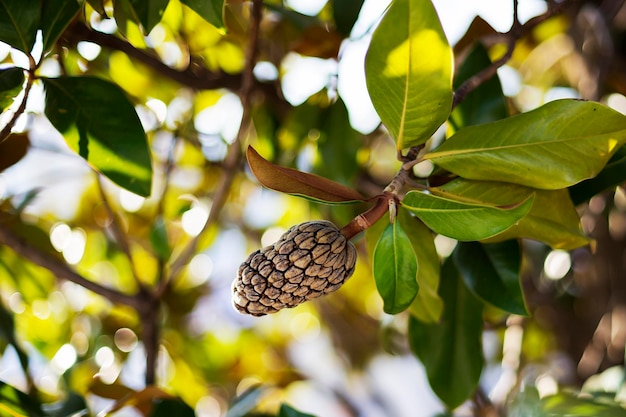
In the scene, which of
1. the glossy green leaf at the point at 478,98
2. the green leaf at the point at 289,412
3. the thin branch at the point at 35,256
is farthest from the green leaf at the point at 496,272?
the thin branch at the point at 35,256

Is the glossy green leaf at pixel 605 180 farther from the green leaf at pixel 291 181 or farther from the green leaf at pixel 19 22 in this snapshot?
the green leaf at pixel 19 22

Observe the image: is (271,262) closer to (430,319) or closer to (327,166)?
(430,319)

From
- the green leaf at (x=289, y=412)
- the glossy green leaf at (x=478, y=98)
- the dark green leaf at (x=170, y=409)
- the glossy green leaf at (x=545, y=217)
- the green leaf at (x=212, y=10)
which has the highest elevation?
the green leaf at (x=212, y=10)

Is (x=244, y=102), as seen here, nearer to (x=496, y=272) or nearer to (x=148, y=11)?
(x=148, y=11)

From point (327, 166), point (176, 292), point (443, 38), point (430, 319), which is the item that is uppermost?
point (443, 38)

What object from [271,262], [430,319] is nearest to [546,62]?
[430,319]

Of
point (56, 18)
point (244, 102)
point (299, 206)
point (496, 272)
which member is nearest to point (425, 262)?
point (496, 272)

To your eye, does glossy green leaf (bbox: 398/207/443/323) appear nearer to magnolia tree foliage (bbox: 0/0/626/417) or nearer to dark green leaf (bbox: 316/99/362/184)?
magnolia tree foliage (bbox: 0/0/626/417)
